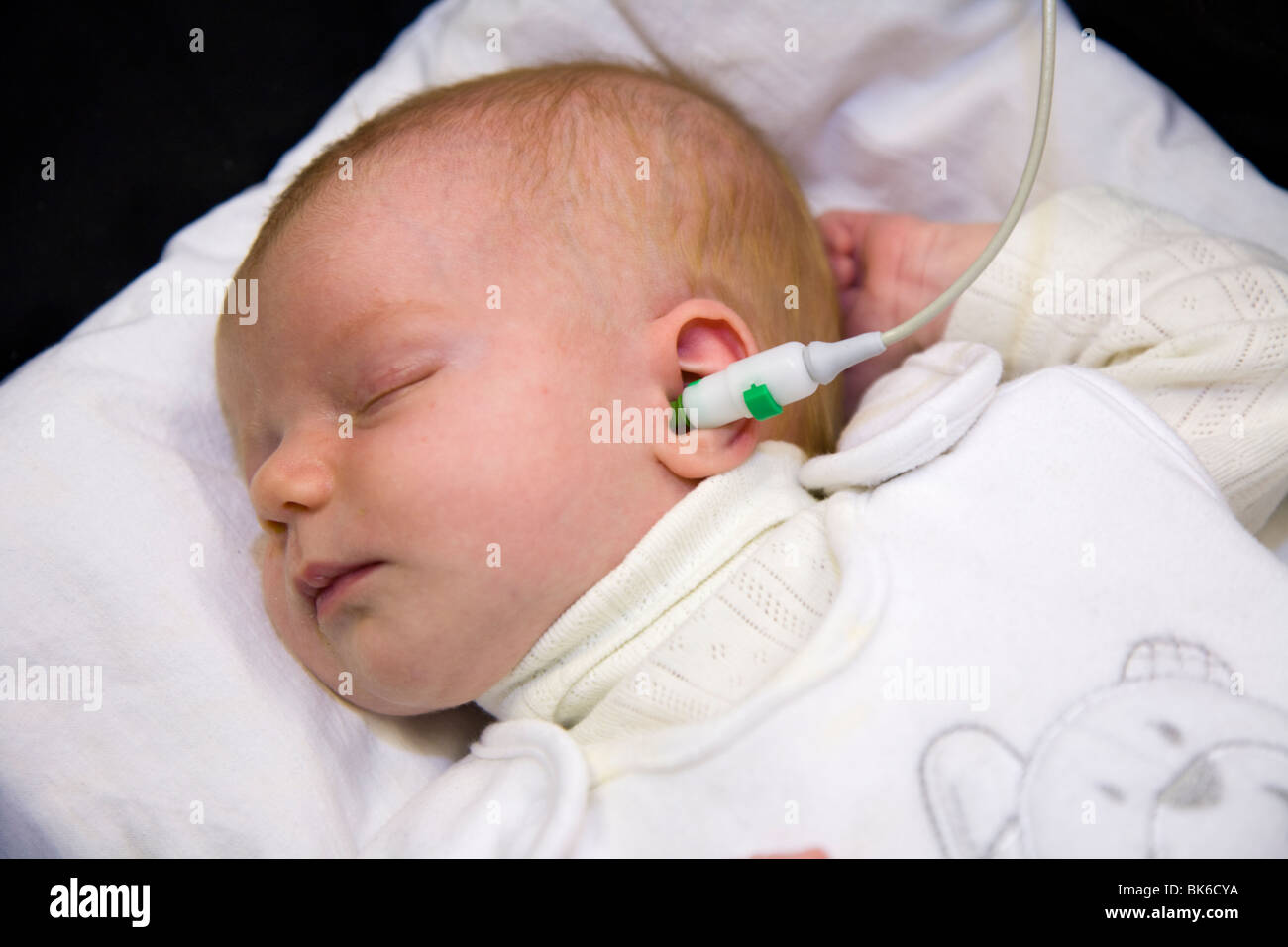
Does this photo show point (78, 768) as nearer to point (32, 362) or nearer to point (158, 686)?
point (158, 686)

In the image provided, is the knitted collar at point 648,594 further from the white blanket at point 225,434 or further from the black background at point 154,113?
the black background at point 154,113

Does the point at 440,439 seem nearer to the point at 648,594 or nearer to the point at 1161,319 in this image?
the point at 648,594

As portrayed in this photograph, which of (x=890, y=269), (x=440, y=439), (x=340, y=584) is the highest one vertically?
(x=890, y=269)

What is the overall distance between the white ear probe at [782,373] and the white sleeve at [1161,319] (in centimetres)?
26

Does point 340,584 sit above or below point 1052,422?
below

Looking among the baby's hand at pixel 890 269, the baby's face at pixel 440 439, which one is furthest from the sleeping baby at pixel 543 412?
the baby's hand at pixel 890 269

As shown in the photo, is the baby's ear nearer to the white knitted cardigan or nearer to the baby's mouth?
the white knitted cardigan

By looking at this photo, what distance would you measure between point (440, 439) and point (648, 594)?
0.27 metres

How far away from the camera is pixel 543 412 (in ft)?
3.37

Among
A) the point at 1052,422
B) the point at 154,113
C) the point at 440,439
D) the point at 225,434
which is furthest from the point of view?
the point at 154,113

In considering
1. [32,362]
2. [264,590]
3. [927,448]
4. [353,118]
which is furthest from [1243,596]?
[32,362]

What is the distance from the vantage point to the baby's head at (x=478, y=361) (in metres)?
1.02

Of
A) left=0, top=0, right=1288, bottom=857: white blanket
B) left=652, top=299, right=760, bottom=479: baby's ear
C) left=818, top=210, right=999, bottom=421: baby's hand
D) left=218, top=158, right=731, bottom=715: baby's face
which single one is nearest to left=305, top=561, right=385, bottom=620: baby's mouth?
left=218, top=158, right=731, bottom=715: baby's face

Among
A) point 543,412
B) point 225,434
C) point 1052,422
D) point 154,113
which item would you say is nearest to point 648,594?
point 543,412
